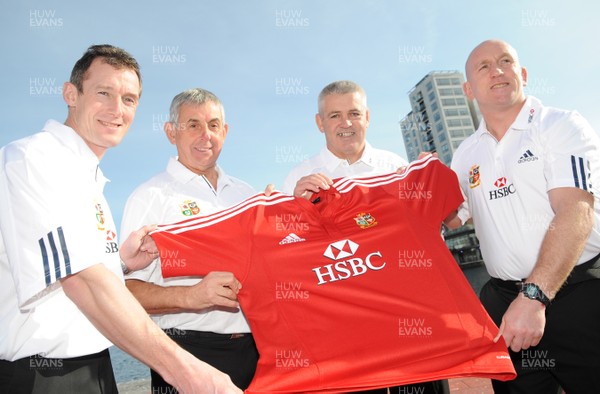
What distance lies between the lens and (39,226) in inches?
63.9

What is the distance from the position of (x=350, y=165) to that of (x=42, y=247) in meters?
2.60

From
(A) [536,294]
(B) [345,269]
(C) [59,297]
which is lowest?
(A) [536,294]

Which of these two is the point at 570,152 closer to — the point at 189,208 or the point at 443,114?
the point at 189,208

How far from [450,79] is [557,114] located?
95.3 m

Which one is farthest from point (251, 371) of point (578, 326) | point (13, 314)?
point (578, 326)

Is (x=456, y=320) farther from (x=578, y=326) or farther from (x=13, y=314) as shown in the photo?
(x=13, y=314)

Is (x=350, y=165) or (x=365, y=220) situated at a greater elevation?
(x=350, y=165)

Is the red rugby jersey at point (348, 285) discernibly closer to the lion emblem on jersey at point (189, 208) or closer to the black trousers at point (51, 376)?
the lion emblem on jersey at point (189, 208)

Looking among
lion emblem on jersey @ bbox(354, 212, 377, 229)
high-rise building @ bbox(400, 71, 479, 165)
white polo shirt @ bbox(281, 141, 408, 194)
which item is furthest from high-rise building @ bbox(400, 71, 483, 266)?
lion emblem on jersey @ bbox(354, 212, 377, 229)

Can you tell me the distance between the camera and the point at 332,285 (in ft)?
7.93

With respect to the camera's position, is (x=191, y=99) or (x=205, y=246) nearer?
(x=205, y=246)

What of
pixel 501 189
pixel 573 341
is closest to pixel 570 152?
pixel 501 189

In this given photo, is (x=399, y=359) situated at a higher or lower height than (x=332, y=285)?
lower

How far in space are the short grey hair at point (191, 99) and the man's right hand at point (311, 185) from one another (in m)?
1.29
